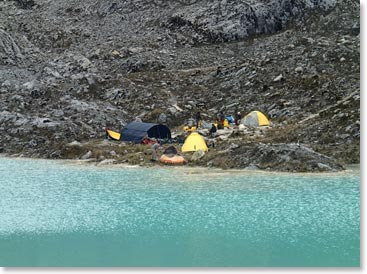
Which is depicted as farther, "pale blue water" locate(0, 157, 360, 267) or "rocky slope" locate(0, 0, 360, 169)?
"rocky slope" locate(0, 0, 360, 169)

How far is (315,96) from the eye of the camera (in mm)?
39375

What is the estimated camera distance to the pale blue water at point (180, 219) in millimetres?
14930

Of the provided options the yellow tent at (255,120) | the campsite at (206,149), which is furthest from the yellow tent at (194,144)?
the yellow tent at (255,120)

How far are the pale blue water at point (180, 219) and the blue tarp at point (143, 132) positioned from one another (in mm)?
8934

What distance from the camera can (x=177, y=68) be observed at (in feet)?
180

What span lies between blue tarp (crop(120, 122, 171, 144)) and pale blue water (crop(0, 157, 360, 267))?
8934 millimetres

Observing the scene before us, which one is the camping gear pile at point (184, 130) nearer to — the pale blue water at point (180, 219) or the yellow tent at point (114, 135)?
the yellow tent at point (114, 135)

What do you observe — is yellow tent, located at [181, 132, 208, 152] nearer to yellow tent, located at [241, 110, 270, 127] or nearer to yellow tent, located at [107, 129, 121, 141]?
yellow tent, located at [241, 110, 270, 127]

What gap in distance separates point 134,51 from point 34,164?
28.7m

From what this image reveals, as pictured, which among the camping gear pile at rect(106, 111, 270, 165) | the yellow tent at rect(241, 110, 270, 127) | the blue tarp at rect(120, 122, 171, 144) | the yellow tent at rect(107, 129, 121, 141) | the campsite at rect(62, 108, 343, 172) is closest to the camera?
the campsite at rect(62, 108, 343, 172)

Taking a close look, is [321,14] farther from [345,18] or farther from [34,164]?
[34,164]

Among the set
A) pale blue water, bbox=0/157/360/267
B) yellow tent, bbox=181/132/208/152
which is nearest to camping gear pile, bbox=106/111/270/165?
yellow tent, bbox=181/132/208/152

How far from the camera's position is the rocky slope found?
3756cm

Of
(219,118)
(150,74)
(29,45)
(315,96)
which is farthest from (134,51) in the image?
(315,96)
